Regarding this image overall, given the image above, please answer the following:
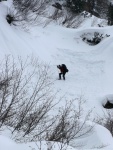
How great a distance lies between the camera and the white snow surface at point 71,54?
1998 centimetres

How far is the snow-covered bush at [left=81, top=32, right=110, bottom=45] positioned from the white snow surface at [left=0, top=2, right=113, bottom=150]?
1.06ft

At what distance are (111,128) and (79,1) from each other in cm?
2618

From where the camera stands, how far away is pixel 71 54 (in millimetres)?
24984

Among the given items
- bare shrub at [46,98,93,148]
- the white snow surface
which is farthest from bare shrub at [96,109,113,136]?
bare shrub at [46,98,93,148]

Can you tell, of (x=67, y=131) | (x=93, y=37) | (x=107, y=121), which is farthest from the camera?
(x=93, y=37)

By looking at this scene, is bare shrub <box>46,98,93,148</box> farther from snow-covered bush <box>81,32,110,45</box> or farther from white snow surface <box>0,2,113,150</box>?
snow-covered bush <box>81,32,110,45</box>

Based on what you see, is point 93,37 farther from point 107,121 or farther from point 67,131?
point 67,131

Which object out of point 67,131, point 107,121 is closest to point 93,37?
point 107,121

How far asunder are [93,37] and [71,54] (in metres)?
3.89

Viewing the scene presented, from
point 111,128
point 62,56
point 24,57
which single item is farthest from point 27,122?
point 62,56

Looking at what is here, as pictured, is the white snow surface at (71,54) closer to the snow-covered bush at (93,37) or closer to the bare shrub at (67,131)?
the snow-covered bush at (93,37)

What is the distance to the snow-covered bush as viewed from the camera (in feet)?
90.9

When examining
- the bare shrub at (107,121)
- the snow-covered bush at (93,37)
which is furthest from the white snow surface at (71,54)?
the bare shrub at (107,121)

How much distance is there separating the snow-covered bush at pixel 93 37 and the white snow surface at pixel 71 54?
0.32 meters
